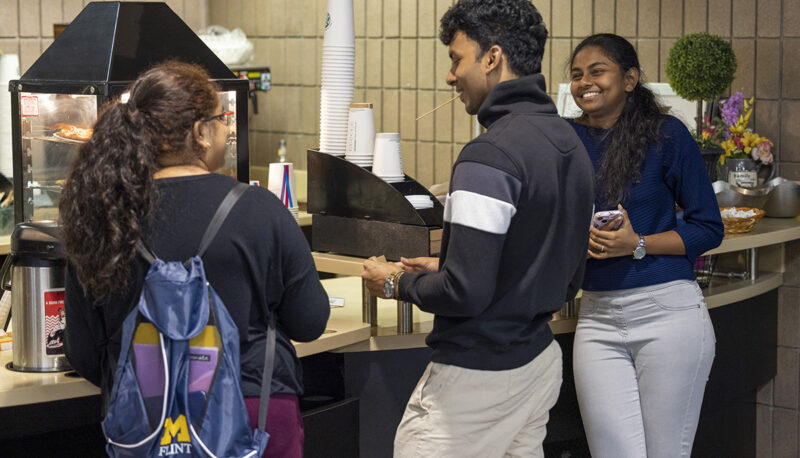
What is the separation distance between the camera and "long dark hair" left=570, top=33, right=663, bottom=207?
8.57 ft

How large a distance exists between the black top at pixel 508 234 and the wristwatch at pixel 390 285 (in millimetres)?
45

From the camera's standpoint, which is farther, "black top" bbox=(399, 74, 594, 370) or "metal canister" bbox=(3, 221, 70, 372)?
"metal canister" bbox=(3, 221, 70, 372)

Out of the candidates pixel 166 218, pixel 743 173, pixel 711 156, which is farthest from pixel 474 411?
pixel 743 173

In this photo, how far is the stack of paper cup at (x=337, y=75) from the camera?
303 cm

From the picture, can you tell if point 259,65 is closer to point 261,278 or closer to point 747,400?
point 747,400

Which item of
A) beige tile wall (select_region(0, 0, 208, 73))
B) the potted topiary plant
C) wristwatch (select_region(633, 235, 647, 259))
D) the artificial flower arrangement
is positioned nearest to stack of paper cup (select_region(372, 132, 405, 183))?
wristwatch (select_region(633, 235, 647, 259))

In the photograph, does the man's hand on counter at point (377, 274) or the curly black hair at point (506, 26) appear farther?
the man's hand on counter at point (377, 274)

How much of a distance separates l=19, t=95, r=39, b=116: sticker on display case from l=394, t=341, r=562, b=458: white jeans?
1310 mm

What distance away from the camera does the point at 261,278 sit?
1.83 m

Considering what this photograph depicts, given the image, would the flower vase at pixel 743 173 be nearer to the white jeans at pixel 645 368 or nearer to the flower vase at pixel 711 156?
the flower vase at pixel 711 156

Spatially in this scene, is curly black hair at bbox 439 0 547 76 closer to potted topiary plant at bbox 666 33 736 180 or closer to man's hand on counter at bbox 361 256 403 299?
man's hand on counter at bbox 361 256 403 299

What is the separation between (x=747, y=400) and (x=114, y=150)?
290 cm

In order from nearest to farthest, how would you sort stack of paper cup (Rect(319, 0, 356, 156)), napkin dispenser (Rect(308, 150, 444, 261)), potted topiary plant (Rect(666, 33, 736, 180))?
1. napkin dispenser (Rect(308, 150, 444, 261))
2. stack of paper cup (Rect(319, 0, 356, 156))
3. potted topiary plant (Rect(666, 33, 736, 180))

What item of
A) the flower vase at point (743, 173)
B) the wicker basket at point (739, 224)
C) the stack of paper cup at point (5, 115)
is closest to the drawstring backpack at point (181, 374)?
the wicker basket at point (739, 224)
